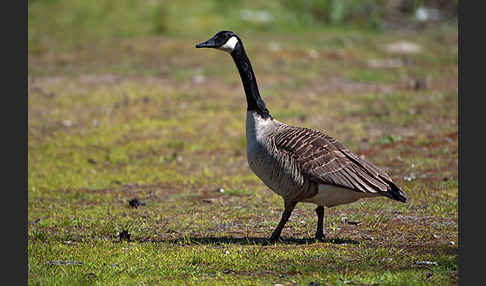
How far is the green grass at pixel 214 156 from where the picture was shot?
281 inches

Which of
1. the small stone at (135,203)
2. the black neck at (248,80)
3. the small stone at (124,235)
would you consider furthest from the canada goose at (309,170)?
the small stone at (135,203)

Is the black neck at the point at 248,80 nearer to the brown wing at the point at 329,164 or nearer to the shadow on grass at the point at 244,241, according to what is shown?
the brown wing at the point at 329,164

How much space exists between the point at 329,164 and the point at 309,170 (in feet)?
0.83

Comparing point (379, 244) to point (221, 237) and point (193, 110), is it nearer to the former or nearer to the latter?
point (221, 237)

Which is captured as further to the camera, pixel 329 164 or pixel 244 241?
pixel 244 241

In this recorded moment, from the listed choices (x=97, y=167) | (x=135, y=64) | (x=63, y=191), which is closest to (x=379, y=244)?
(x=63, y=191)

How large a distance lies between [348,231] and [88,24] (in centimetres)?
2146

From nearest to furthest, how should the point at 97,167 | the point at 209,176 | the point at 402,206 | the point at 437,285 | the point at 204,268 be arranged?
the point at 437,285, the point at 204,268, the point at 402,206, the point at 209,176, the point at 97,167

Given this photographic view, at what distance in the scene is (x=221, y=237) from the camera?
8.59 metres

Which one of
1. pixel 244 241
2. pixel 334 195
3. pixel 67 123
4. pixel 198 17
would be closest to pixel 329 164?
pixel 334 195

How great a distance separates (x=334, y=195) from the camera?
306 inches

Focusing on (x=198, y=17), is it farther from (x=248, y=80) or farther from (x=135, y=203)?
(x=248, y=80)

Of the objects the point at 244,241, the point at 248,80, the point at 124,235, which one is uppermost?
the point at 248,80

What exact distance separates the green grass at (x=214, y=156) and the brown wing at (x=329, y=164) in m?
0.77
